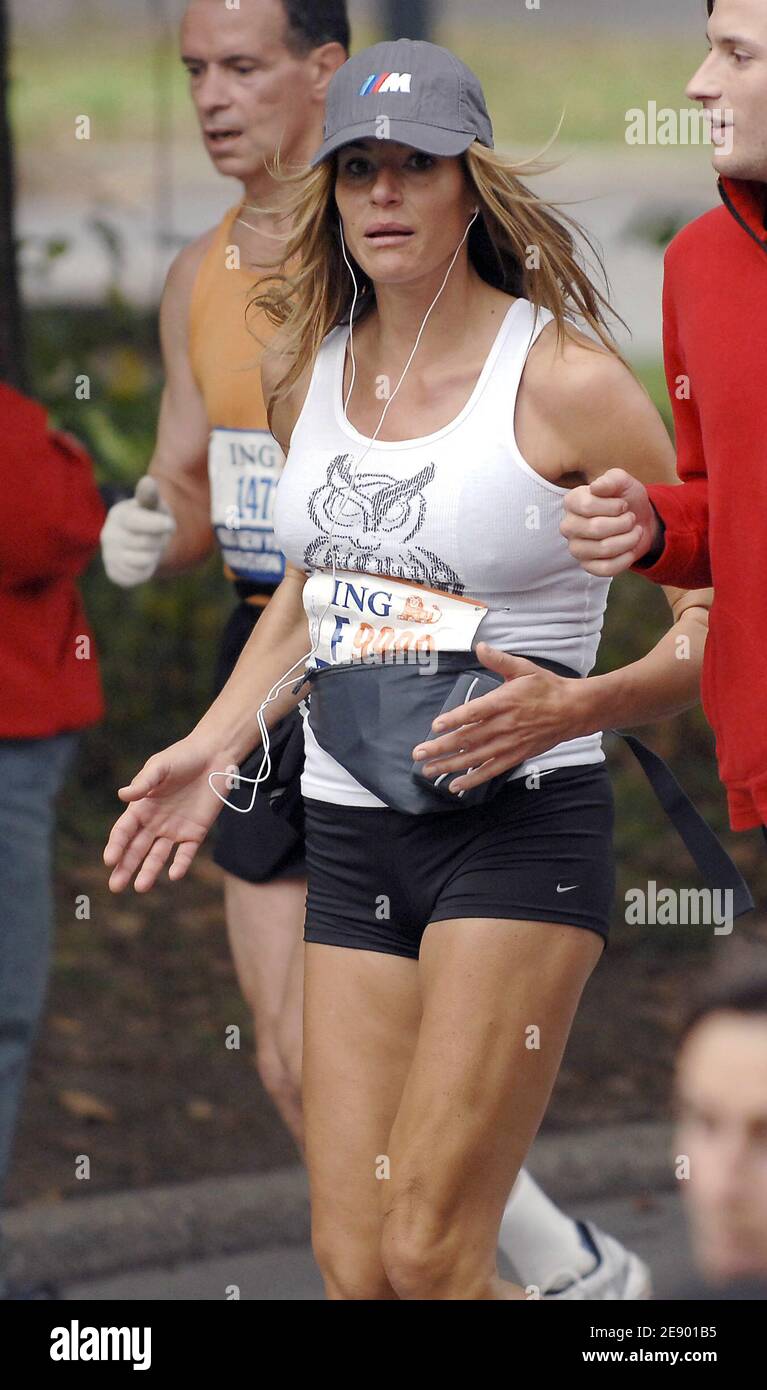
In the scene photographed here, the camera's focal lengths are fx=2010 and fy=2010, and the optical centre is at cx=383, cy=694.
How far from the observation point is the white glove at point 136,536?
12.6 feet

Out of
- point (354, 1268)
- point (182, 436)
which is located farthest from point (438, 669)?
point (182, 436)

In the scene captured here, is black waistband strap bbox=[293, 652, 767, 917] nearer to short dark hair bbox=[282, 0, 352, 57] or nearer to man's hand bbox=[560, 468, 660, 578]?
man's hand bbox=[560, 468, 660, 578]

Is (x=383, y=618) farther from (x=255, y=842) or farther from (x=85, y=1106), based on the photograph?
(x=85, y=1106)

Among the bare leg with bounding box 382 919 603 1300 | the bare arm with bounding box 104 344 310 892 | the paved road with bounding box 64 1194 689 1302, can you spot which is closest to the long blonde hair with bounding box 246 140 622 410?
the bare arm with bounding box 104 344 310 892

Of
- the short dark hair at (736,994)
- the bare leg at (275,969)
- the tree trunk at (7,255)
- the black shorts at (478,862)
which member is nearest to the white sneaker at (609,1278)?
the bare leg at (275,969)

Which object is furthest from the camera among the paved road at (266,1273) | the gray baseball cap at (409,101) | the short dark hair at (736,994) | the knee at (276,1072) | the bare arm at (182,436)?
the paved road at (266,1273)

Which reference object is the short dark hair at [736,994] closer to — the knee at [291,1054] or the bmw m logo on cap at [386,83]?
the bmw m logo on cap at [386,83]

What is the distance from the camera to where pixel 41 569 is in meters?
3.88

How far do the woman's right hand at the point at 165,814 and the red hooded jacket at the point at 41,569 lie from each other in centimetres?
78

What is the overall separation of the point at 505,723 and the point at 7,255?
3.72 metres

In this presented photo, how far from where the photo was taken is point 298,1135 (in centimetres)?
394

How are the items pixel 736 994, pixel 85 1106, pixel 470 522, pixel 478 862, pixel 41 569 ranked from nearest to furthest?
pixel 736 994
pixel 470 522
pixel 478 862
pixel 41 569
pixel 85 1106
